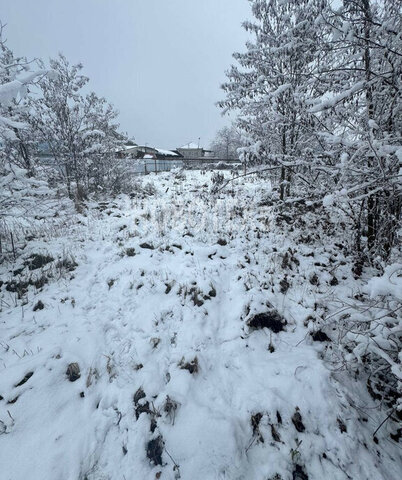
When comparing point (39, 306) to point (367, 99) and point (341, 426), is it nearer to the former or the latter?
point (341, 426)

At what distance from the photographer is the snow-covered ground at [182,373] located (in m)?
2.06

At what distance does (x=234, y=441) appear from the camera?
7.10ft

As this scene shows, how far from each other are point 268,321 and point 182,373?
140 cm

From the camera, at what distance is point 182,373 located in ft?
9.16

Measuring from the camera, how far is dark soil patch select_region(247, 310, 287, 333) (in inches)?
132

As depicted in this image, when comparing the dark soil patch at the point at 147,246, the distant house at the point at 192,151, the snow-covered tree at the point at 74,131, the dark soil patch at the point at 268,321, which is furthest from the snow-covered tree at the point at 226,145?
the dark soil patch at the point at 268,321

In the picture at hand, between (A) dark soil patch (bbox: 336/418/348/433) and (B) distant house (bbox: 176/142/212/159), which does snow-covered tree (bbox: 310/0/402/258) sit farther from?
(B) distant house (bbox: 176/142/212/159)

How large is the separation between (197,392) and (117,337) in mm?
1392

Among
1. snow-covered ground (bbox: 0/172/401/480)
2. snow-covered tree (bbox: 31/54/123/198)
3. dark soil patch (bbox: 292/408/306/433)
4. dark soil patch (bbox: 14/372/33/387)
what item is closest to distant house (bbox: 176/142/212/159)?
snow-covered tree (bbox: 31/54/123/198)

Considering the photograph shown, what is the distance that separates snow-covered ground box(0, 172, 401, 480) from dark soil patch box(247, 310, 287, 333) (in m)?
0.02

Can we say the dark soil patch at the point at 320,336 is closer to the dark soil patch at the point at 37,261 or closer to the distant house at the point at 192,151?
the dark soil patch at the point at 37,261

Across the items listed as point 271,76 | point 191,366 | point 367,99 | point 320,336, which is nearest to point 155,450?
point 191,366

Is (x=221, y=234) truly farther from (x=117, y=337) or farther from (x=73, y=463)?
(x=73, y=463)

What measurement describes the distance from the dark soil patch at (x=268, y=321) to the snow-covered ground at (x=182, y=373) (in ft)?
0.06
